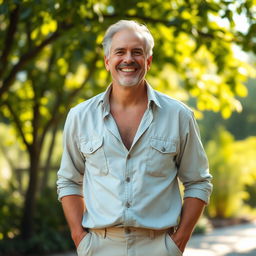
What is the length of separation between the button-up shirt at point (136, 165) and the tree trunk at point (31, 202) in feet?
19.2

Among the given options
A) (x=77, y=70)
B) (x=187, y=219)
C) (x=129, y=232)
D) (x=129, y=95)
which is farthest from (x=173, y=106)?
(x=77, y=70)

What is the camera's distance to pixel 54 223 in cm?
913

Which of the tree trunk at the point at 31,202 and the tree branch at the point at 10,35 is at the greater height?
the tree branch at the point at 10,35

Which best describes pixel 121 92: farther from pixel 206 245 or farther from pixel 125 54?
pixel 206 245

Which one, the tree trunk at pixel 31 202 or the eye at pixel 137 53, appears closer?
the eye at pixel 137 53

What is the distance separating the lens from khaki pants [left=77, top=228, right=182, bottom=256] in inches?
107

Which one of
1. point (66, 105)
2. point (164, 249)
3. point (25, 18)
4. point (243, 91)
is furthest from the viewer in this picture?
point (66, 105)

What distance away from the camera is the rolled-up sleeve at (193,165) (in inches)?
113

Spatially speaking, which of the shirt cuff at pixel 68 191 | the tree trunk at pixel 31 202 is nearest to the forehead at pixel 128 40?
the shirt cuff at pixel 68 191

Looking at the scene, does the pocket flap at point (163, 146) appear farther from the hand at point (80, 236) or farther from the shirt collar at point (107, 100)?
the hand at point (80, 236)

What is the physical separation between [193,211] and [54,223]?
653cm

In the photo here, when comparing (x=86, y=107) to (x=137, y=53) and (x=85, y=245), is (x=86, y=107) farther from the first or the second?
(x=85, y=245)

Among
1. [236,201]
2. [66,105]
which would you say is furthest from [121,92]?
[236,201]

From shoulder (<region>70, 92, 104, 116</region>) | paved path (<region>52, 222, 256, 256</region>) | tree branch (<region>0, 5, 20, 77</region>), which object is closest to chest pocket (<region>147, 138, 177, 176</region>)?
shoulder (<region>70, 92, 104, 116</region>)
